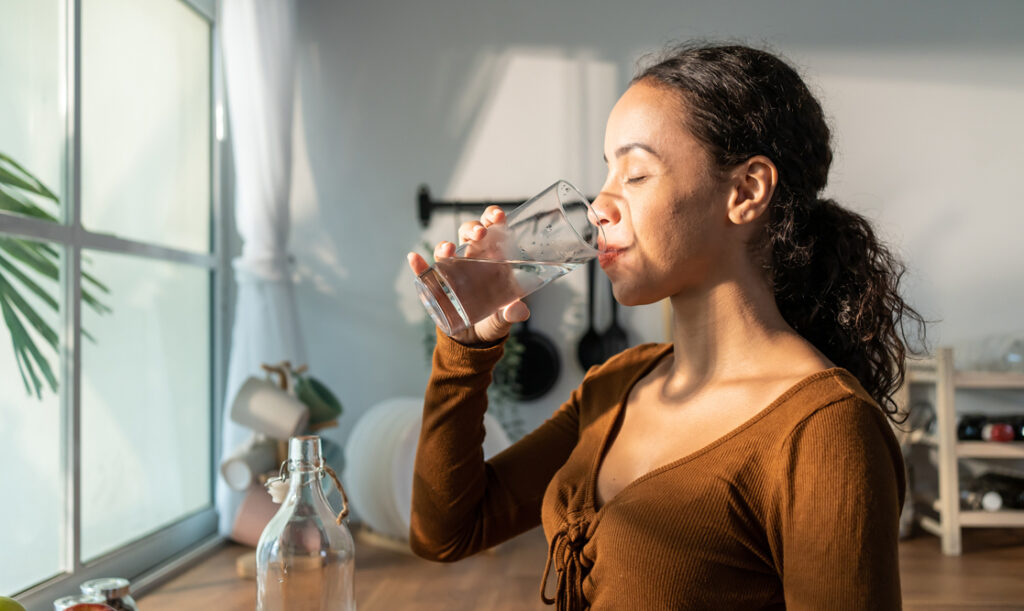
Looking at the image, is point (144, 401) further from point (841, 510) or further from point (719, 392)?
point (841, 510)

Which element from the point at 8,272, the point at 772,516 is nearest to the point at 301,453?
the point at 772,516

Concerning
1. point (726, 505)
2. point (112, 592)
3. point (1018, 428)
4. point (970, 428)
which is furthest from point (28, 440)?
point (1018, 428)

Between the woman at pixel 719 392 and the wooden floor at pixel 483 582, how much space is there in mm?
969

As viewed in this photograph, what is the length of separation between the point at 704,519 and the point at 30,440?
1.64 metres

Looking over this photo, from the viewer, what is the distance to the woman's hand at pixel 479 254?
3.02ft

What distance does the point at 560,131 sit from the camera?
10.8 ft

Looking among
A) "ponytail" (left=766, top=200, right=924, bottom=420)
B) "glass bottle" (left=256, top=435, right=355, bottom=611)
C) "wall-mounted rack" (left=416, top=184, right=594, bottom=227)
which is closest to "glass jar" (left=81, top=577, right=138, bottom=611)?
"glass bottle" (left=256, top=435, right=355, bottom=611)

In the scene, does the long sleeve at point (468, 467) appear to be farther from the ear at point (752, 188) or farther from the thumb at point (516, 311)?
the ear at point (752, 188)

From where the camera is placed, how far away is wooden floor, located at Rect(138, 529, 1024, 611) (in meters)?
2.02

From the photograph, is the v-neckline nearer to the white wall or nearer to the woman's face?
the woman's face

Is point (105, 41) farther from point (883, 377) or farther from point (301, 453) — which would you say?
point (883, 377)

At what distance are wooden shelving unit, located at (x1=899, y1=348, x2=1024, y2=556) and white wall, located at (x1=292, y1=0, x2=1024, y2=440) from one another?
410 millimetres

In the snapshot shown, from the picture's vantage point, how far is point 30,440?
6.15ft

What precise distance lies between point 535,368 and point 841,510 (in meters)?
2.49
